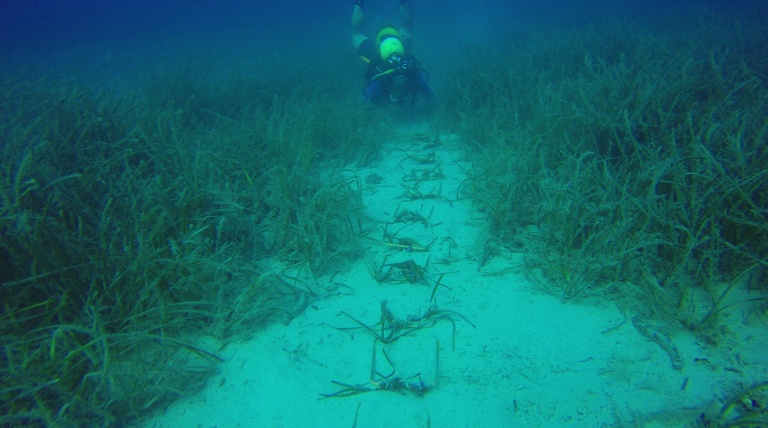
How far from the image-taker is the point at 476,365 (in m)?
A: 2.21

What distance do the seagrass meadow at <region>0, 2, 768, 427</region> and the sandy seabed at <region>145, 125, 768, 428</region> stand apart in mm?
103

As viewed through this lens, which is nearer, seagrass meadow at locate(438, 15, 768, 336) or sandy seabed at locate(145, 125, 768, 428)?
sandy seabed at locate(145, 125, 768, 428)

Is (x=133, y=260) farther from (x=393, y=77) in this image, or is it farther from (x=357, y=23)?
(x=357, y=23)

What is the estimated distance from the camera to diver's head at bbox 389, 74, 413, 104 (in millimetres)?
6031

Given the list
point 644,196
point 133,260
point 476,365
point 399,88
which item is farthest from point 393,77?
point 476,365

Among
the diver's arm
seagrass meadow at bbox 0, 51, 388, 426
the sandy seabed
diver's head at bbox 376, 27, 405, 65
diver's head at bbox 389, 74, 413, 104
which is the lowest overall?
the sandy seabed

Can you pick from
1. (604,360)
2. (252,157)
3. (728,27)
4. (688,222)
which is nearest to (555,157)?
(688,222)

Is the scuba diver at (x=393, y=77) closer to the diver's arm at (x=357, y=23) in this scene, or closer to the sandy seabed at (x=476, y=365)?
the diver's arm at (x=357, y=23)

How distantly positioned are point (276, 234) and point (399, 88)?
402 cm

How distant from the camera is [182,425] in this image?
198cm

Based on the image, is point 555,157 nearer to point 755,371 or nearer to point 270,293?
point 755,371

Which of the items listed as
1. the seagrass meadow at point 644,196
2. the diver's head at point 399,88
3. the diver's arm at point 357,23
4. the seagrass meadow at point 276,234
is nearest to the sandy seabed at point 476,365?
the seagrass meadow at point 276,234

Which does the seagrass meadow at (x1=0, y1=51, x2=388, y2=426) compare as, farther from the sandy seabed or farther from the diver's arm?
the diver's arm

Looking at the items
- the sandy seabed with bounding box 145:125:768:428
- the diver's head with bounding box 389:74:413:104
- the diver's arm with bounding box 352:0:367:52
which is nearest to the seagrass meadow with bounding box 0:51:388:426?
the sandy seabed with bounding box 145:125:768:428
